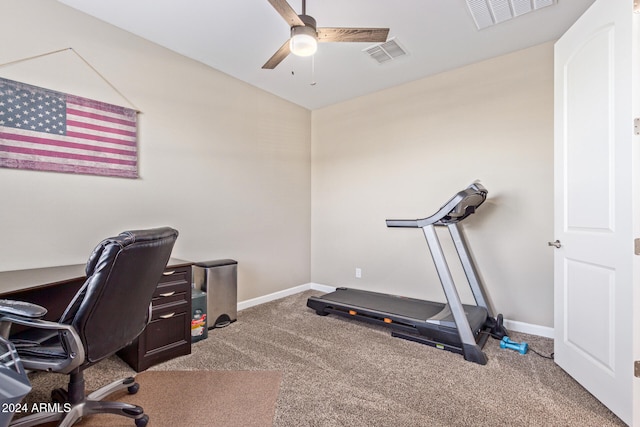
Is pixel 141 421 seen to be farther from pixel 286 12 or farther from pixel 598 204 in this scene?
pixel 598 204

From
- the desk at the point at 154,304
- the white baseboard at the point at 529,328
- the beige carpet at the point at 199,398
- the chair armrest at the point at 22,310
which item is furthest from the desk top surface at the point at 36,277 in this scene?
the white baseboard at the point at 529,328

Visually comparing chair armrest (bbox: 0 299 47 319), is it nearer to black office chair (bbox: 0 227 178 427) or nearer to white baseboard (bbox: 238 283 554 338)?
black office chair (bbox: 0 227 178 427)

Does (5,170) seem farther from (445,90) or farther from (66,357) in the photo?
(445,90)

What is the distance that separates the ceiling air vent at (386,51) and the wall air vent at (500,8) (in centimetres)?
68

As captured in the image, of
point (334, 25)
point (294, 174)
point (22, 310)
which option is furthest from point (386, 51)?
point (22, 310)

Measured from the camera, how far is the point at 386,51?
2.99 metres

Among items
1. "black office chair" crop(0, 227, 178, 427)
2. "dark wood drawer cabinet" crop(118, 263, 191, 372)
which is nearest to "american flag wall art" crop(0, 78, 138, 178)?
"dark wood drawer cabinet" crop(118, 263, 191, 372)

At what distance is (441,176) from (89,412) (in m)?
3.47

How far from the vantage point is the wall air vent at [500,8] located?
2.28m

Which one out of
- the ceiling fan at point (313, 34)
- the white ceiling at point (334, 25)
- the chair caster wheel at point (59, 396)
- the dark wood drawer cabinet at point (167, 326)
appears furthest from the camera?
the white ceiling at point (334, 25)

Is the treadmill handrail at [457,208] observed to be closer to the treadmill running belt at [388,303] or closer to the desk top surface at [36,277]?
the treadmill running belt at [388,303]

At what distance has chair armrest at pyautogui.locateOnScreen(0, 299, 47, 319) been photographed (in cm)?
125

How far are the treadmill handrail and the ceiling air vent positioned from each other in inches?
59.0

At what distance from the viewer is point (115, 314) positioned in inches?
58.6
